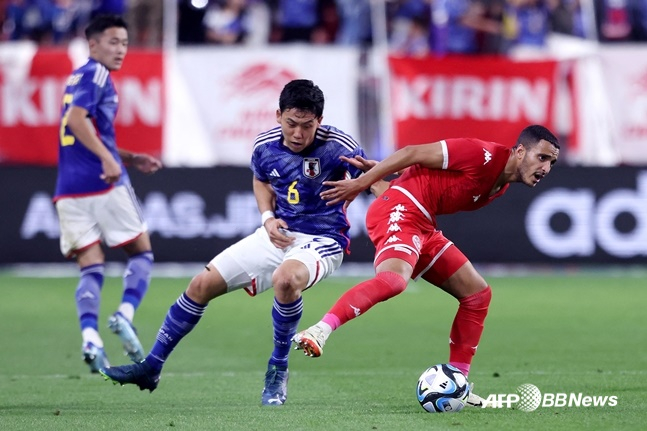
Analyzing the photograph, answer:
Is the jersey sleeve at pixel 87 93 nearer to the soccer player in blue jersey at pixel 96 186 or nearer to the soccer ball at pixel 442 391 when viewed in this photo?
the soccer player in blue jersey at pixel 96 186

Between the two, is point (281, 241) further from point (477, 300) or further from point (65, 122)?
point (65, 122)

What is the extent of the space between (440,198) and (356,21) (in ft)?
38.0

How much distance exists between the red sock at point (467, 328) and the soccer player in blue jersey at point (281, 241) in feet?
2.79

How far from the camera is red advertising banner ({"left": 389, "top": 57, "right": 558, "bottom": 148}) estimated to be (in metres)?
17.7

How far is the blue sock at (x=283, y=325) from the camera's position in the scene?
24.6ft

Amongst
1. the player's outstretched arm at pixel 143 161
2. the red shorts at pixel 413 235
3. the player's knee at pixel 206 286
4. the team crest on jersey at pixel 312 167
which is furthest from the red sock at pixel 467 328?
the player's outstretched arm at pixel 143 161

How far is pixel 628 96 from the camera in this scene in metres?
17.9

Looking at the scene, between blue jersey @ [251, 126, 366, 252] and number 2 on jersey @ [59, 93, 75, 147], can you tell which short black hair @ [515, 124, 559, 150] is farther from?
number 2 on jersey @ [59, 93, 75, 147]

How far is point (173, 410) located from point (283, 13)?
1230 cm

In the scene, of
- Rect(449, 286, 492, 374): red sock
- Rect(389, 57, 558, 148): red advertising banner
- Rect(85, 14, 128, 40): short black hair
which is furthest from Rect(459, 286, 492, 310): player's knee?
Rect(389, 57, 558, 148): red advertising banner

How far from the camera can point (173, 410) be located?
283 inches

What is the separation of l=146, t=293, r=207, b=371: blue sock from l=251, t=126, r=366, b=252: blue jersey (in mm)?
785

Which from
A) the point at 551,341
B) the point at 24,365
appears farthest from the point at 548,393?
the point at 24,365

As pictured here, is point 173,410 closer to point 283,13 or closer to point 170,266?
point 170,266
